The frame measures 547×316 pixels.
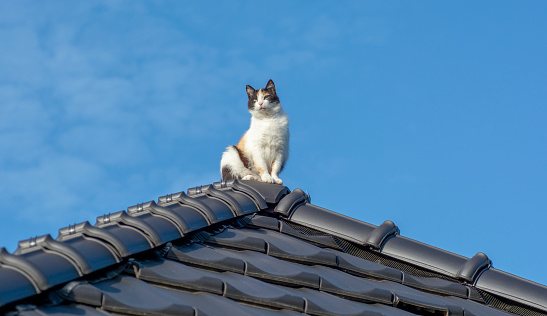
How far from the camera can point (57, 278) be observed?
7.63 ft

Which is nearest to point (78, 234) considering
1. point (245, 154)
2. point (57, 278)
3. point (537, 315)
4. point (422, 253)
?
point (57, 278)

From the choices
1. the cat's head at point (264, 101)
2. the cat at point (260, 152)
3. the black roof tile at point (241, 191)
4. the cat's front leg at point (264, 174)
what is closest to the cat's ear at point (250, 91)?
the cat's head at point (264, 101)

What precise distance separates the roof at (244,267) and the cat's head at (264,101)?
115 inches

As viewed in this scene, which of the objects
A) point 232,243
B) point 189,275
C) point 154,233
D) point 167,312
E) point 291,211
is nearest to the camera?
point 167,312

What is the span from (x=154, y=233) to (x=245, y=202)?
3.64 feet

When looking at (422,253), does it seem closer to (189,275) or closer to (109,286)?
(189,275)

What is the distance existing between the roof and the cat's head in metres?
2.93

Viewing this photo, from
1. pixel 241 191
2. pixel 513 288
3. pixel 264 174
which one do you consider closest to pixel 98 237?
pixel 241 191

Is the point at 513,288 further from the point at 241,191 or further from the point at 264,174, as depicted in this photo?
the point at 264,174

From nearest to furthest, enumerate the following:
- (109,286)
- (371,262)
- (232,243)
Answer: (109,286), (232,243), (371,262)

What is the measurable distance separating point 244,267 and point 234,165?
4067 millimetres

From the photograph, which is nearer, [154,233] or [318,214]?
[154,233]

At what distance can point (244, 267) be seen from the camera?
3.02 metres

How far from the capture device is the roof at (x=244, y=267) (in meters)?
2.33
